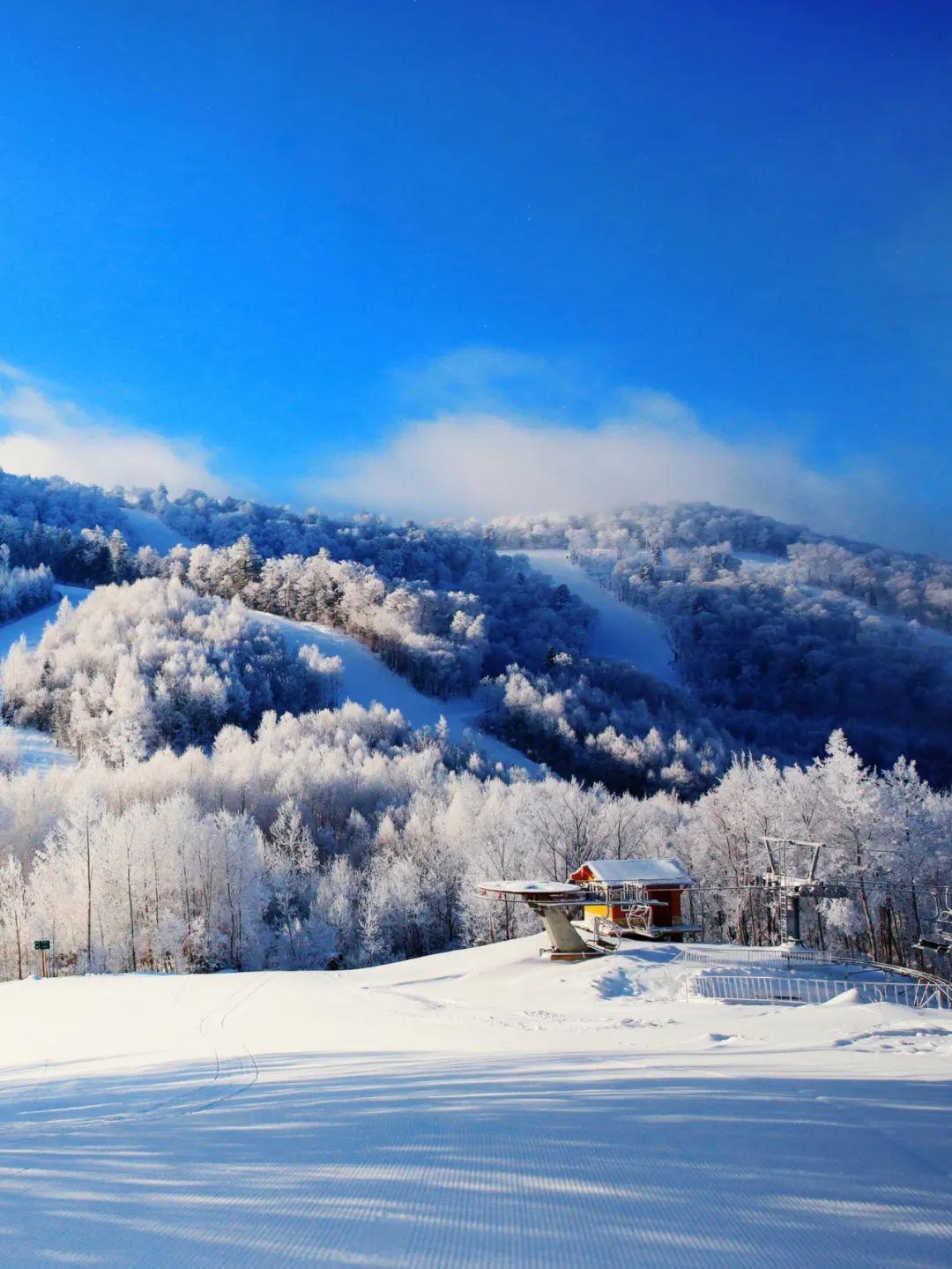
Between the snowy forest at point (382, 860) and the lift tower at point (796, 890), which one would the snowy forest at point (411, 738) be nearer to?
the snowy forest at point (382, 860)

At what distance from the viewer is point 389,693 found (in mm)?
99250

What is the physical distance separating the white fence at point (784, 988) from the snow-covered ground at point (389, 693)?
204ft

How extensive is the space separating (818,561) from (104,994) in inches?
5991

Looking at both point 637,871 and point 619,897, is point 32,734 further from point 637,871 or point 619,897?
point 637,871

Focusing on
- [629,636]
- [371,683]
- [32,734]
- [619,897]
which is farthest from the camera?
[629,636]

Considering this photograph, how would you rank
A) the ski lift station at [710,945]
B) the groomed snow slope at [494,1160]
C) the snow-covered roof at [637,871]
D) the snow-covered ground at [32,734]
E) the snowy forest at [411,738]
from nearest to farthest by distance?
the groomed snow slope at [494,1160]
the ski lift station at [710,945]
the snow-covered roof at [637,871]
the snowy forest at [411,738]
the snow-covered ground at [32,734]

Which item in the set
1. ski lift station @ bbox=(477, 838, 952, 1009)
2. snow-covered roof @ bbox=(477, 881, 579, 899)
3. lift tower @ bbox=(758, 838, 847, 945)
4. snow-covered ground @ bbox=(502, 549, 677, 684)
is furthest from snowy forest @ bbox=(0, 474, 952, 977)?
snow-covered roof @ bbox=(477, 881, 579, 899)

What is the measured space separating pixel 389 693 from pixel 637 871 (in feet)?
223

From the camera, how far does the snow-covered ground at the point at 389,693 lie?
90562mm

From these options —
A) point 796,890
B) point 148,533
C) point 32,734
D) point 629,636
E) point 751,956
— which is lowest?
point 751,956

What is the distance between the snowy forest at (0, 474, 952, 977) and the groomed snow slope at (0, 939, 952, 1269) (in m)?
28.3

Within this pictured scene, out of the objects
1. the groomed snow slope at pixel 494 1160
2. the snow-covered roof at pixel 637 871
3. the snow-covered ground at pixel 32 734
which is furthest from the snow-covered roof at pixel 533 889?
the snow-covered ground at pixel 32 734

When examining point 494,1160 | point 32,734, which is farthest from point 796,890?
point 32,734

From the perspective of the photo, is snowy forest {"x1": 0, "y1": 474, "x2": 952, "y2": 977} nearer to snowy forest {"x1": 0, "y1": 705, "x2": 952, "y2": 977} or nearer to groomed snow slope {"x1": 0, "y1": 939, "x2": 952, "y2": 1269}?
snowy forest {"x1": 0, "y1": 705, "x2": 952, "y2": 977}
